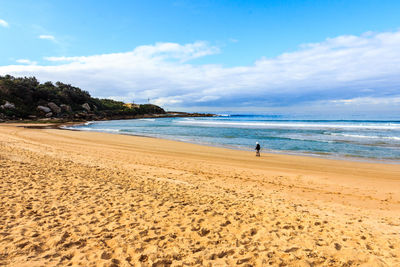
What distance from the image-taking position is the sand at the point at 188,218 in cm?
427

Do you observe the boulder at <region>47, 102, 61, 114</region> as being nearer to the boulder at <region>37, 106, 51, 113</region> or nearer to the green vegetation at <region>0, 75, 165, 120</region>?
the green vegetation at <region>0, 75, 165, 120</region>

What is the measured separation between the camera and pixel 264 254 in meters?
4.43

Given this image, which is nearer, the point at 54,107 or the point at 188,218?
the point at 188,218

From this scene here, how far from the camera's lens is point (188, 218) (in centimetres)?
596

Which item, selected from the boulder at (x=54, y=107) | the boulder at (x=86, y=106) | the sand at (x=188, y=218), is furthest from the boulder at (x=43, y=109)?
the sand at (x=188, y=218)

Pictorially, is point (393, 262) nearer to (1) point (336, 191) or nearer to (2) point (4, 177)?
(1) point (336, 191)

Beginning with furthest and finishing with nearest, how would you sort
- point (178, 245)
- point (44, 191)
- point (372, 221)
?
point (44, 191)
point (372, 221)
point (178, 245)

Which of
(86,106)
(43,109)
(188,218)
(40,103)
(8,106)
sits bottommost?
(188,218)

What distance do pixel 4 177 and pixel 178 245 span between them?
7949mm

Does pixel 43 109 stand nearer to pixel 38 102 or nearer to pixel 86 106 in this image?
pixel 38 102

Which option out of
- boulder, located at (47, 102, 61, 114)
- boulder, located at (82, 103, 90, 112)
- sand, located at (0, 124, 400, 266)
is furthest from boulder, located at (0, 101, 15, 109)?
sand, located at (0, 124, 400, 266)

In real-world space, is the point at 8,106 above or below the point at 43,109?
above

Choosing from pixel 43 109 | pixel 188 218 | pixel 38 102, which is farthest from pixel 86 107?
pixel 188 218

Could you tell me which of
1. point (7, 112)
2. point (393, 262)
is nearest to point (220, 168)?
point (393, 262)
